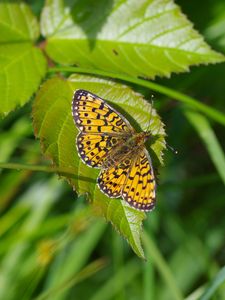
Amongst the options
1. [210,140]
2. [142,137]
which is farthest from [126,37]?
[210,140]

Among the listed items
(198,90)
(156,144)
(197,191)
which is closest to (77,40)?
(156,144)

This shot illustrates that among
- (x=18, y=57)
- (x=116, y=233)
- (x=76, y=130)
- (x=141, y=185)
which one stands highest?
(x=18, y=57)

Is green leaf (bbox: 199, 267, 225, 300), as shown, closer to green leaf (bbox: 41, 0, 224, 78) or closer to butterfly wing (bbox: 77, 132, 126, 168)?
butterfly wing (bbox: 77, 132, 126, 168)

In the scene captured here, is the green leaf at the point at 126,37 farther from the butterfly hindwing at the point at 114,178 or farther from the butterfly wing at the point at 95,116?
the butterfly hindwing at the point at 114,178

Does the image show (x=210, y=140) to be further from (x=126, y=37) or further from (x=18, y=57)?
(x=18, y=57)

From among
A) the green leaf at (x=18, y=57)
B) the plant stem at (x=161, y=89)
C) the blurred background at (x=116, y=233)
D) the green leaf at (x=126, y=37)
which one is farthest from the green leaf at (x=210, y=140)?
the green leaf at (x=18, y=57)

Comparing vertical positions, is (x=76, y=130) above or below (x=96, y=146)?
above

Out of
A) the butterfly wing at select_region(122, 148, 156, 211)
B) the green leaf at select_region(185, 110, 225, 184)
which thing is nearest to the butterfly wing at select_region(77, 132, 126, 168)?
the butterfly wing at select_region(122, 148, 156, 211)
